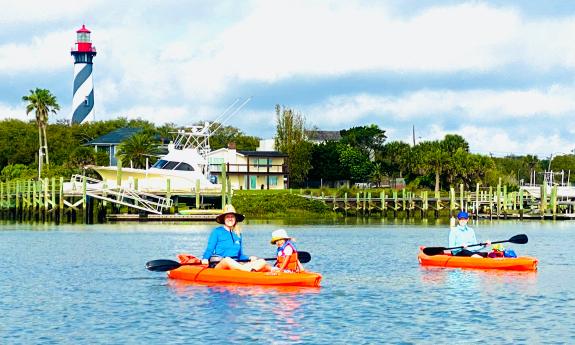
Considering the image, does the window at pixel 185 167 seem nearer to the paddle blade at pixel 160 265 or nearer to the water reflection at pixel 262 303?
the water reflection at pixel 262 303

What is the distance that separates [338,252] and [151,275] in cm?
1449

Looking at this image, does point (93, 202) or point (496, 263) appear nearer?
point (496, 263)

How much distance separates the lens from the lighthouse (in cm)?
15525

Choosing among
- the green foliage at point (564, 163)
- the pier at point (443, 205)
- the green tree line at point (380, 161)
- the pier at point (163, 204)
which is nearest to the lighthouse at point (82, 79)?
the green tree line at point (380, 161)

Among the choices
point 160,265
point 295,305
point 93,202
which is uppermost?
point 93,202

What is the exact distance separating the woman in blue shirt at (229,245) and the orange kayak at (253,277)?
0.64 ft

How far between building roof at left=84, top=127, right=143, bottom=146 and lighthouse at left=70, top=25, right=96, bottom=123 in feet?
69.8

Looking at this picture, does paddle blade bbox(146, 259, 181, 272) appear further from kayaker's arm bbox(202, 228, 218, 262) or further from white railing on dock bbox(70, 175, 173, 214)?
white railing on dock bbox(70, 175, 173, 214)

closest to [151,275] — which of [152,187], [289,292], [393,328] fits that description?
[289,292]

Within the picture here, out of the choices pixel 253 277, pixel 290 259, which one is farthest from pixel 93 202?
pixel 290 259

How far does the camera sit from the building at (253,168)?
4747 inches

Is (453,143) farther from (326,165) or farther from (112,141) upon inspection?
(112,141)

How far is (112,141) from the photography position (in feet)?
428

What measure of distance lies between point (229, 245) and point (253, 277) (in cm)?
118
